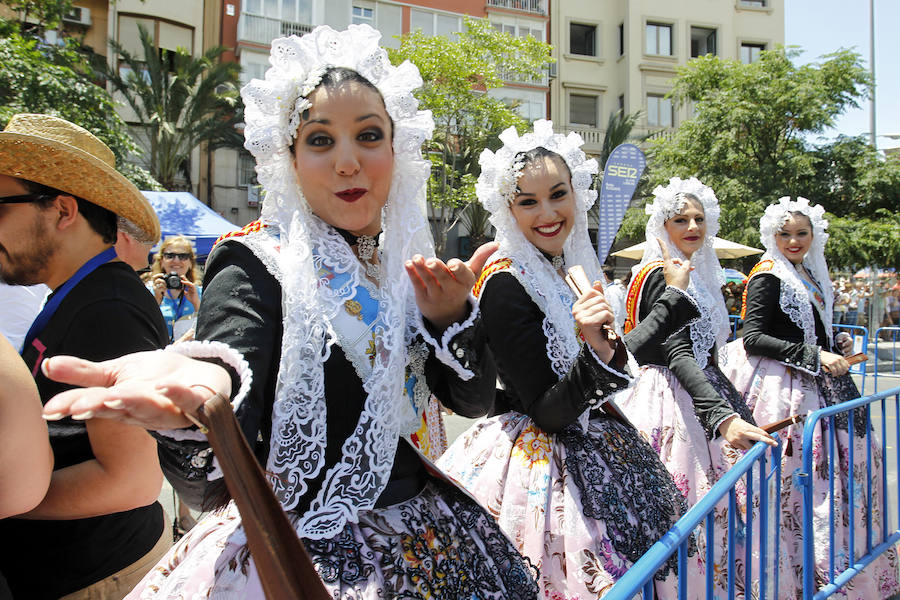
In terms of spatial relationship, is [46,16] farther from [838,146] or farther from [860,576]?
[838,146]

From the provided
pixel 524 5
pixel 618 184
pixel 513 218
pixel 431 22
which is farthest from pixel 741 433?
pixel 524 5

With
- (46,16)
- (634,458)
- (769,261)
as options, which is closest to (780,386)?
(769,261)

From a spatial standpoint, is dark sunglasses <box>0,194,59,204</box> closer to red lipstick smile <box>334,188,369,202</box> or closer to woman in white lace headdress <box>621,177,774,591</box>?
red lipstick smile <box>334,188,369,202</box>

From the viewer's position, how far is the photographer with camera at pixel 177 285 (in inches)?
204

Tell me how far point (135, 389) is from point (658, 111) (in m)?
28.7

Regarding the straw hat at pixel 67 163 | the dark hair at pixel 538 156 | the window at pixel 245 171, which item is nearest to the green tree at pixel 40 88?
the straw hat at pixel 67 163

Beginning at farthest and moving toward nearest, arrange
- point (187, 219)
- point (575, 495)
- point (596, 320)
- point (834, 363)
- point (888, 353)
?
1. point (888, 353)
2. point (187, 219)
3. point (834, 363)
4. point (575, 495)
5. point (596, 320)

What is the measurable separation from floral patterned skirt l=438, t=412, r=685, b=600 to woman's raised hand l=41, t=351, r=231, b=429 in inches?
52.1

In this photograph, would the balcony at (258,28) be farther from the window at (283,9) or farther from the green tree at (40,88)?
the green tree at (40,88)

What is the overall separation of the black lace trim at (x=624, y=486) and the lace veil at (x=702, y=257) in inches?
56.0

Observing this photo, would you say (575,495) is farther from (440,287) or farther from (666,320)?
(666,320)

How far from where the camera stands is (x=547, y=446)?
2.17m

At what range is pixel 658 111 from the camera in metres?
26.8

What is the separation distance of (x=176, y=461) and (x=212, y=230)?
9.86 meters
